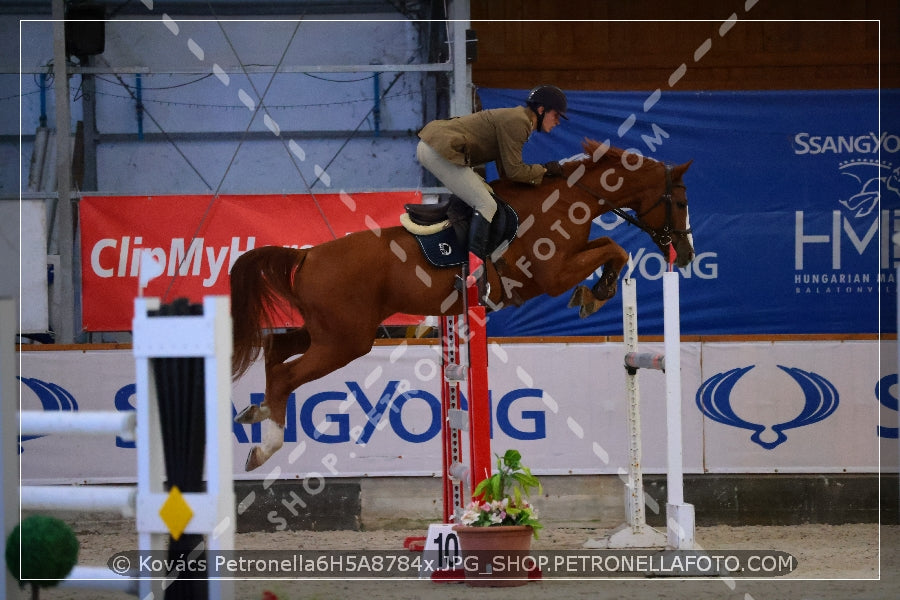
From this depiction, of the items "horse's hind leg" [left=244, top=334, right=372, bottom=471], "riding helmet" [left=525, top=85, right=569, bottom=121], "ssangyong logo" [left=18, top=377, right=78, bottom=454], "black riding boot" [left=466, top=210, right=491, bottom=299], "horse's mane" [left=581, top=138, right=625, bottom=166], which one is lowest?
"ssangyong logo" [left=18, top=377, right=78, bottom=454]

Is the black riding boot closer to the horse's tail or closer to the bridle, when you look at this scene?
the bridle

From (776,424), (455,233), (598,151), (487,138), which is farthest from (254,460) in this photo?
(776,424)

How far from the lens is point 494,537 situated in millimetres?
4242

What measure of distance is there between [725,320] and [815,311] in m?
0.70

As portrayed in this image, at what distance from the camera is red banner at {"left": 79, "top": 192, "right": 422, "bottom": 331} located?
22.7 ft

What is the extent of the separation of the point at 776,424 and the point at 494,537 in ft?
9.22

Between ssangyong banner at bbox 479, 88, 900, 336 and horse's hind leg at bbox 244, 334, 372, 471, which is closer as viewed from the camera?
horse's hind leg at bbox 244, 334, 372, 471

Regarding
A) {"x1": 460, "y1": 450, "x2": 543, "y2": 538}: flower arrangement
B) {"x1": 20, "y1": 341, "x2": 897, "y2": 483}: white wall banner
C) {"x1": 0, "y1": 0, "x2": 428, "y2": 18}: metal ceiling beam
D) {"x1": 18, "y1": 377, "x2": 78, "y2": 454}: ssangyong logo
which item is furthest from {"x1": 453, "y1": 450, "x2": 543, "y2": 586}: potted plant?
{"x1": 0, "y1": 0, "x2": 428, "y2": 18}: metal ceiling beam

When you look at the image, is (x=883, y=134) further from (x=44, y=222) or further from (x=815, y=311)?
(x=44, y=222)

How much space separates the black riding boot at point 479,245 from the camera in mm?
4516

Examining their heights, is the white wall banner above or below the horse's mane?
below

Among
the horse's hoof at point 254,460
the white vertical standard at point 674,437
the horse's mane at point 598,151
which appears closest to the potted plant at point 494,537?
the white vertical standard at point 674,437

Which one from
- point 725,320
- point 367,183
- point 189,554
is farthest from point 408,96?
point 189,554

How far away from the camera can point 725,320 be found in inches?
298
